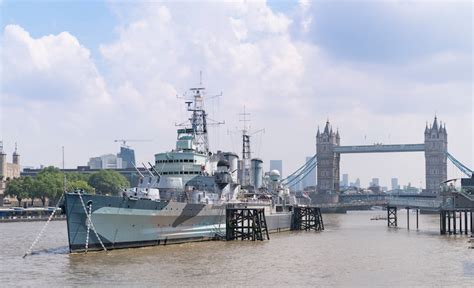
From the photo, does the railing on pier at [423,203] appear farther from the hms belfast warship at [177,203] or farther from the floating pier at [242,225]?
the floating pier at [242,225]

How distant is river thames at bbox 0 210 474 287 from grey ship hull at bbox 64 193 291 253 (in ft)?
3.31

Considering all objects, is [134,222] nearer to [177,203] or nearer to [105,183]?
[177,203]

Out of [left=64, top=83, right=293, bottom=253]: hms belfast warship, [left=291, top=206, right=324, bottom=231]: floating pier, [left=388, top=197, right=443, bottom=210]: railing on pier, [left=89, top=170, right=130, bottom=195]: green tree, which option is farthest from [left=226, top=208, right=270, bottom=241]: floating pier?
[left=89, top=170, right=130, bottom=195]: green tree

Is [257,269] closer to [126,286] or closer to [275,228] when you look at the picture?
[126,286]

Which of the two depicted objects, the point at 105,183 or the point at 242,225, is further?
the point at 105,183

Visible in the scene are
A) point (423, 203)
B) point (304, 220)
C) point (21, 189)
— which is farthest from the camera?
point (21, 189)

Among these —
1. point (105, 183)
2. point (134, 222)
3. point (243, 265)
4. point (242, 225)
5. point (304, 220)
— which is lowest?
point (243, 265)

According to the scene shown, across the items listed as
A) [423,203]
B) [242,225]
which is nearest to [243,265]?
[242,225]

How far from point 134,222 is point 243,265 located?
10285 millimetres

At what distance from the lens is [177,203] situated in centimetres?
5781

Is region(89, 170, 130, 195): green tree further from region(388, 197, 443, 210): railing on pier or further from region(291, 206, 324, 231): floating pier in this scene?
region(388, 197, 443, 210): railing on pier

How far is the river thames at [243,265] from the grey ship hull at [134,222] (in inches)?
39.7

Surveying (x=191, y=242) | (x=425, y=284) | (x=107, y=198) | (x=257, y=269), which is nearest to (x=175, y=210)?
(x=191, y=242)

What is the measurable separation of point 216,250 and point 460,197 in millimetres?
32799
